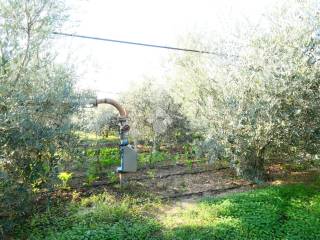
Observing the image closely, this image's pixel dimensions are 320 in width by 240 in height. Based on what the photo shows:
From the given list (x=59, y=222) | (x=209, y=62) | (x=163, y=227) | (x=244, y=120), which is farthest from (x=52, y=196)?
(x=209, y=62)

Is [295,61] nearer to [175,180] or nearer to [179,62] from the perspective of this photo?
[175,180]

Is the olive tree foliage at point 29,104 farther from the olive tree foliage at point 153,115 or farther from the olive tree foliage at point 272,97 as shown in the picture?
the olive tree foliage at point 153,115

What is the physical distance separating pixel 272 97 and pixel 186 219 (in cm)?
403

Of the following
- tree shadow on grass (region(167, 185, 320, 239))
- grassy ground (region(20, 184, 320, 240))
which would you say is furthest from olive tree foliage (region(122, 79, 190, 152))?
grassy ground (region(20, 184, 320, 240))

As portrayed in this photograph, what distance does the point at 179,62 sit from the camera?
661 inches

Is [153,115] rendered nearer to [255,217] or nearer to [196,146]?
[196,146]

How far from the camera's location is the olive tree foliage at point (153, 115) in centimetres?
1680

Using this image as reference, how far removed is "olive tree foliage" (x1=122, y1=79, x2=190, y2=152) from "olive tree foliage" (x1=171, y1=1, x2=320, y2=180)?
5539 millimetres

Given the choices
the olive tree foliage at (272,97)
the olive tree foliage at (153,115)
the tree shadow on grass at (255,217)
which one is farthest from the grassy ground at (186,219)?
the olive tree foliage at (153,115)

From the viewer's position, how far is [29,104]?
22.8 ft

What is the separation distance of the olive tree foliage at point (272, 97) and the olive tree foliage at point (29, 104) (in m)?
→ 4.76

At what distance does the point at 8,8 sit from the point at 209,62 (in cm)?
675

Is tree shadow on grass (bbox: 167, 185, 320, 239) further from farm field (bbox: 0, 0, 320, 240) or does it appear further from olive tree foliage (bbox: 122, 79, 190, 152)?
olive tree foliage (bbox: 122, 79, 190, 152)

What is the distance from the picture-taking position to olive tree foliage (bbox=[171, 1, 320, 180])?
9539 millimetres
